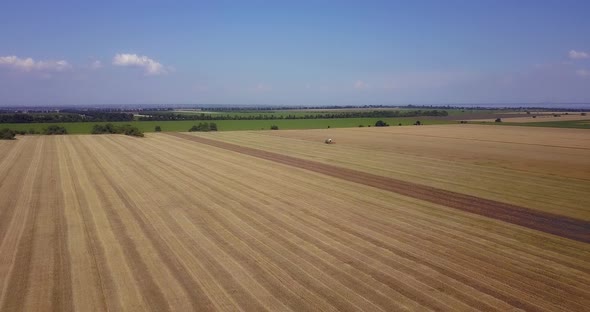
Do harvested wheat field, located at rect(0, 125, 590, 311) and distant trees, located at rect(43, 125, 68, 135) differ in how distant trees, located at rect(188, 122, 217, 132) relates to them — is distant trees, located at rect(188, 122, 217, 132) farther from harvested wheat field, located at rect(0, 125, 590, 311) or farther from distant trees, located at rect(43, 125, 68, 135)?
harvested wheat field, located at rect(0, 125, 590, 311)

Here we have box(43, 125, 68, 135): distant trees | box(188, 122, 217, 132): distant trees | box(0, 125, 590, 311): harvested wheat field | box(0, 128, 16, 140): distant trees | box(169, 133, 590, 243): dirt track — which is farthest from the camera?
box(188, 122, 217, 132): distant trees

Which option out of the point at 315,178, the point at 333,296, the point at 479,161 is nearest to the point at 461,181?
the point at 315,178

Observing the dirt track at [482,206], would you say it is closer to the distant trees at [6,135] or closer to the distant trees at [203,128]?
the distant trees at [6,135]

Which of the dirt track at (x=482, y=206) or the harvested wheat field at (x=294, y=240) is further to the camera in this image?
the dirt track at (x=482, y=206)

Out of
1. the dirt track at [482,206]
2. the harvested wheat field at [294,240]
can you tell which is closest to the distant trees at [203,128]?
the harvested wheat field at [294,240]

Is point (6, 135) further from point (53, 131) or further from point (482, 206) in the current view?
point (482, 206)

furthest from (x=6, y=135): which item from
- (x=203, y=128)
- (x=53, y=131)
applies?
(x=203, y=128)

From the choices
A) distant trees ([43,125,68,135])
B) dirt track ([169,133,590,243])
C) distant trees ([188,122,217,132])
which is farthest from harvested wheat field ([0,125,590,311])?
distant trees ([188,122,217,132])

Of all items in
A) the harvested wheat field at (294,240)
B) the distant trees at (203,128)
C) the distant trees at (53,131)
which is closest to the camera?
the harvested wheat field at (294,240)

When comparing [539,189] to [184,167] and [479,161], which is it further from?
[184,167]
